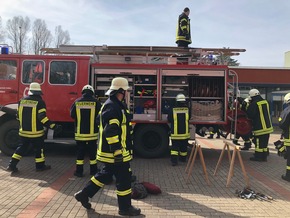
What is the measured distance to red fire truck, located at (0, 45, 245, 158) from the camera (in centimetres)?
827

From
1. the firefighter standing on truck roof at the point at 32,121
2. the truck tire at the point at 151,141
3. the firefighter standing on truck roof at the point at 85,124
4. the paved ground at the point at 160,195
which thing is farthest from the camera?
the truck tire at the point at 151,141

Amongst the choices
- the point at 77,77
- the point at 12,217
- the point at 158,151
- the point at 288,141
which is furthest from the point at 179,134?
the point at 12,217

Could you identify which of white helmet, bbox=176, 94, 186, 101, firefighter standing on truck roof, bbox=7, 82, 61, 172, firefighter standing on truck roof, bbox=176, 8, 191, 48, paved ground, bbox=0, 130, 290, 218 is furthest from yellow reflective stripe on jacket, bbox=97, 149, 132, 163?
firefighter standing on truck roof, bbox=176, 8, 191, 48

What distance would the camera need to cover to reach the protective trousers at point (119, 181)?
4383 millimetres

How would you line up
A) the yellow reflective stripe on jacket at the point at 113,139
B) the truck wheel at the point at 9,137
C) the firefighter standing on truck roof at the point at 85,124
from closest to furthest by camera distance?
1. the yellow reflective stripe on jacket at the point at 113,139
2. the firefighter standing on truck roof at the point at 85,124
3. the truck wheel at the point at 9,137

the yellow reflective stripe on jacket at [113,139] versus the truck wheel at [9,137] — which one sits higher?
the yellow reflective stripe on jacket at [113,139]

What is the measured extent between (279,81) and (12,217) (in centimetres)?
1853

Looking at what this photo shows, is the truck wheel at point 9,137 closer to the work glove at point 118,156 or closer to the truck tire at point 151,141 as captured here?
the truck tire at point 151,141

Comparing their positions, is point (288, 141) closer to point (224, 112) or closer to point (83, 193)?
point (224, 112)

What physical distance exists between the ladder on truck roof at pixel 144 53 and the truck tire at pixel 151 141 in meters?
1.82

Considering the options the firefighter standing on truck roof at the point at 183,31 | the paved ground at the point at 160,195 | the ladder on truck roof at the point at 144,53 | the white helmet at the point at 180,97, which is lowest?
the paved ground at the point at 160,195

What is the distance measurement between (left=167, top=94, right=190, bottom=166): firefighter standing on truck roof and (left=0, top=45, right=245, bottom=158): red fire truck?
0.50 meters

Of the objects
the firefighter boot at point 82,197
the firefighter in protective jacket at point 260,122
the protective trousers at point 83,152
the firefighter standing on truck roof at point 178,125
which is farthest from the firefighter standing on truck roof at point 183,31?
the firefighter boot at point 82,197

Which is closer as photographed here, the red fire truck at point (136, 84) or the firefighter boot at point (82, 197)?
the firefighter boot at point (82, 197)
